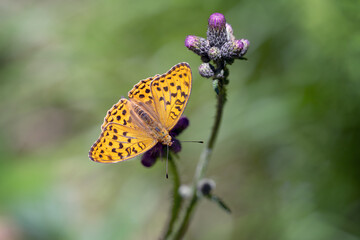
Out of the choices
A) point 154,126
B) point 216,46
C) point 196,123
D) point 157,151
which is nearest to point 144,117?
point 154,126

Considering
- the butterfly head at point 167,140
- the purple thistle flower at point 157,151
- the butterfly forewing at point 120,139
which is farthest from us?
the purple thistle flower at point 157,151

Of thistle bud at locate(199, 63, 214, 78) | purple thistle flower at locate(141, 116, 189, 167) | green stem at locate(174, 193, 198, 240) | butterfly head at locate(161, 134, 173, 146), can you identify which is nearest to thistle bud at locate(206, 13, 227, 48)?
thistle bud at locate(199, 63, 214, 78)

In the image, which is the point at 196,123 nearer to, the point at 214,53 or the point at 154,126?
the point at 154,126

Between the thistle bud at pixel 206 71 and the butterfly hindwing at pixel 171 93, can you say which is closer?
the thistle bud at pixel 206 71

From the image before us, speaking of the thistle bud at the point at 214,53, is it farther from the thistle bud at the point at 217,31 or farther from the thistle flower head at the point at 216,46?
the thistle bud at the point at 217,31

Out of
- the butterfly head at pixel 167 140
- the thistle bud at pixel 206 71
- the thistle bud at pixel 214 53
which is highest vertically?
the thistle bud at pixel 214 53

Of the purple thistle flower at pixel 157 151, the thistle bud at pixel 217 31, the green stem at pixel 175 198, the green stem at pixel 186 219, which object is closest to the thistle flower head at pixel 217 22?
the thistle bud at pixel 217 31

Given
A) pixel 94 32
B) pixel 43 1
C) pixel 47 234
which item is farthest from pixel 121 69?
pixel 43 1

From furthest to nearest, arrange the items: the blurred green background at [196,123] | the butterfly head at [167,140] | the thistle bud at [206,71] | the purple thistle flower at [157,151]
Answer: the blurred green background at [196,123]
the purple thistle flower at [157,151]
the butterfly head at [167,140]
the thistle bud at [206,71]
